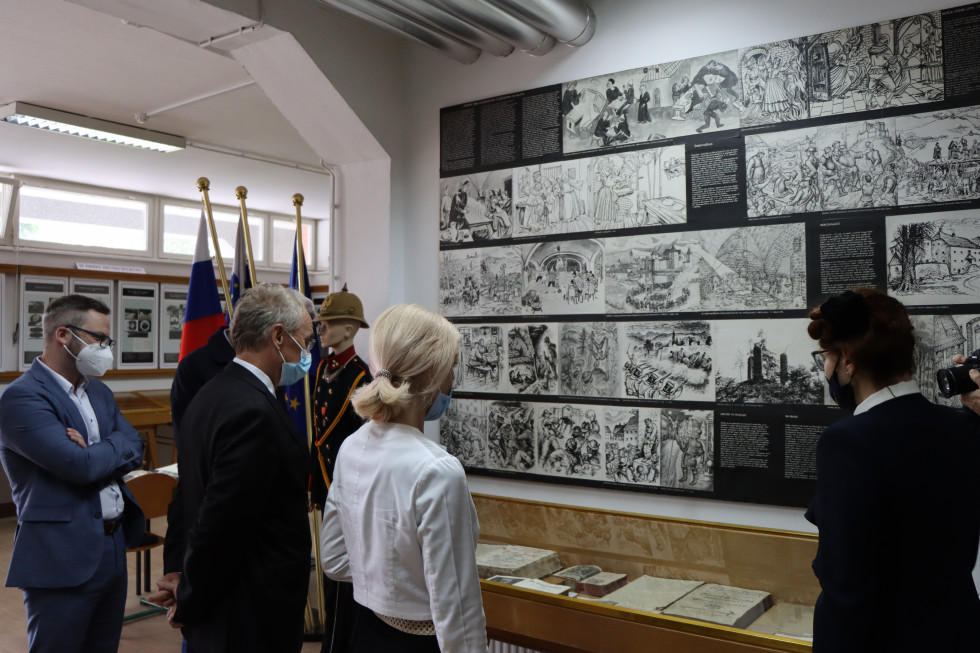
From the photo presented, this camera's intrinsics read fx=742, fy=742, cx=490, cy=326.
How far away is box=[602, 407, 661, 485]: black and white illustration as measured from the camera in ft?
11.1

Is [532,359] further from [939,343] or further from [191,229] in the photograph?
[191,229]

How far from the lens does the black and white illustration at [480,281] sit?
384 centimetres

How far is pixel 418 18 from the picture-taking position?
3408 mm

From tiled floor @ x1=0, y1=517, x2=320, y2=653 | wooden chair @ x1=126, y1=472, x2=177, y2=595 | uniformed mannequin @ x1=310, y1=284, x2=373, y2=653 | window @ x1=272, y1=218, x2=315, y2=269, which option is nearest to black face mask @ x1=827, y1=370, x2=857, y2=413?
uniformed mannequin @ x1=310, y1=284, x2=373, y2=653

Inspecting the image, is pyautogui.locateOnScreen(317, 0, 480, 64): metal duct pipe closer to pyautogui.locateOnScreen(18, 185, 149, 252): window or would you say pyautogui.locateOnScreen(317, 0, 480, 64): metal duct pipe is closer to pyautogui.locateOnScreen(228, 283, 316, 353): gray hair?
pyautogui.locateOnScreen(228, 283, 316, 353): gray hair

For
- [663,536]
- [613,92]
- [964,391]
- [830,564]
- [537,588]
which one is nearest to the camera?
[830,564]

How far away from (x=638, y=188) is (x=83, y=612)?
112 inches

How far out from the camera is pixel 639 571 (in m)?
3.37

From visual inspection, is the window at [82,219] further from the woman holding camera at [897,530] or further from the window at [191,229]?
the woman holding camera at [897,530]

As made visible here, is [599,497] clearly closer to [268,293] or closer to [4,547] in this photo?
[268,293]

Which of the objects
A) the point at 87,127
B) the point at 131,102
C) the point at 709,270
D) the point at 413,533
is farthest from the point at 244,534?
the point at 87,127

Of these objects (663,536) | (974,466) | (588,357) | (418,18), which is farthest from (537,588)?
(418,18)

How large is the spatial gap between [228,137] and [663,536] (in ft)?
16.7

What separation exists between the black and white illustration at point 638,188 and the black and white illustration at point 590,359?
1.65 ft
